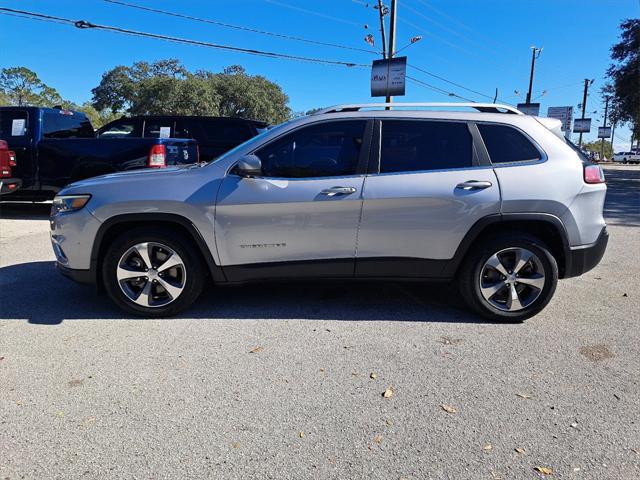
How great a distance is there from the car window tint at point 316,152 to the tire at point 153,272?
1.02 m

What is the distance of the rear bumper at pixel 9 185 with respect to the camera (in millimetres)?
8172

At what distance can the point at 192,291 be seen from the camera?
13.5 ft

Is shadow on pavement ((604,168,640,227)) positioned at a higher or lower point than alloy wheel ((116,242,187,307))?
higher

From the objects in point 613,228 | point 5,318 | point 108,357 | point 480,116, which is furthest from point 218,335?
point 613,228

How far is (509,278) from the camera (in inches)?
161

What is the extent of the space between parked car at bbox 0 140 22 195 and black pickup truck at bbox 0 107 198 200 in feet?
0.83

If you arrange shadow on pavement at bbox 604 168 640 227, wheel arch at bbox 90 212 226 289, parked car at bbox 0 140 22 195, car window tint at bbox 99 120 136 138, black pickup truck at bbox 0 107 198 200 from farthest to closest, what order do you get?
car window tint at bbox 99 120 136 138, shadow on pavement at bbox 604 168 640 227, black pickup truck at bbox 0 107 198 200, parked car at bbox 0 140 22 195, wheel arch at bbox 90 212 226 289

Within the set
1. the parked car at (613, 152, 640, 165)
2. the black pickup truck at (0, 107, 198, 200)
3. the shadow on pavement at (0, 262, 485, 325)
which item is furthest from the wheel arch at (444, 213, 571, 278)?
the parked car at (613, 152, 640, 165)

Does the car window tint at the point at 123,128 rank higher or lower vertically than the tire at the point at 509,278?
higher

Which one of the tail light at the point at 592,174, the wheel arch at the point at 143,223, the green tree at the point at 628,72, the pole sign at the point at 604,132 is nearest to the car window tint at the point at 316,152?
the wheel arch at the point at 143,223

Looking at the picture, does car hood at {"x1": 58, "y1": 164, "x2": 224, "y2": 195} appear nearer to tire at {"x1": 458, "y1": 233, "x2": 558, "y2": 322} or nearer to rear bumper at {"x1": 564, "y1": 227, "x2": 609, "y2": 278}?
tire at {"x1": 458, "y1": 233, "x2": 558, "y2": 322}

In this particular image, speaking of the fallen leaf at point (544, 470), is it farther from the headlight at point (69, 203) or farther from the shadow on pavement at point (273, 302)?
the headlight at point (69, 203)

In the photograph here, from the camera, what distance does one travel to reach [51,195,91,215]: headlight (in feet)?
13.3

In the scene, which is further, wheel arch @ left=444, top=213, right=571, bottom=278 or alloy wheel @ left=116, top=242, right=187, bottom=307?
alloy wheel @ left=116, top=242, right=187, bottom=307
